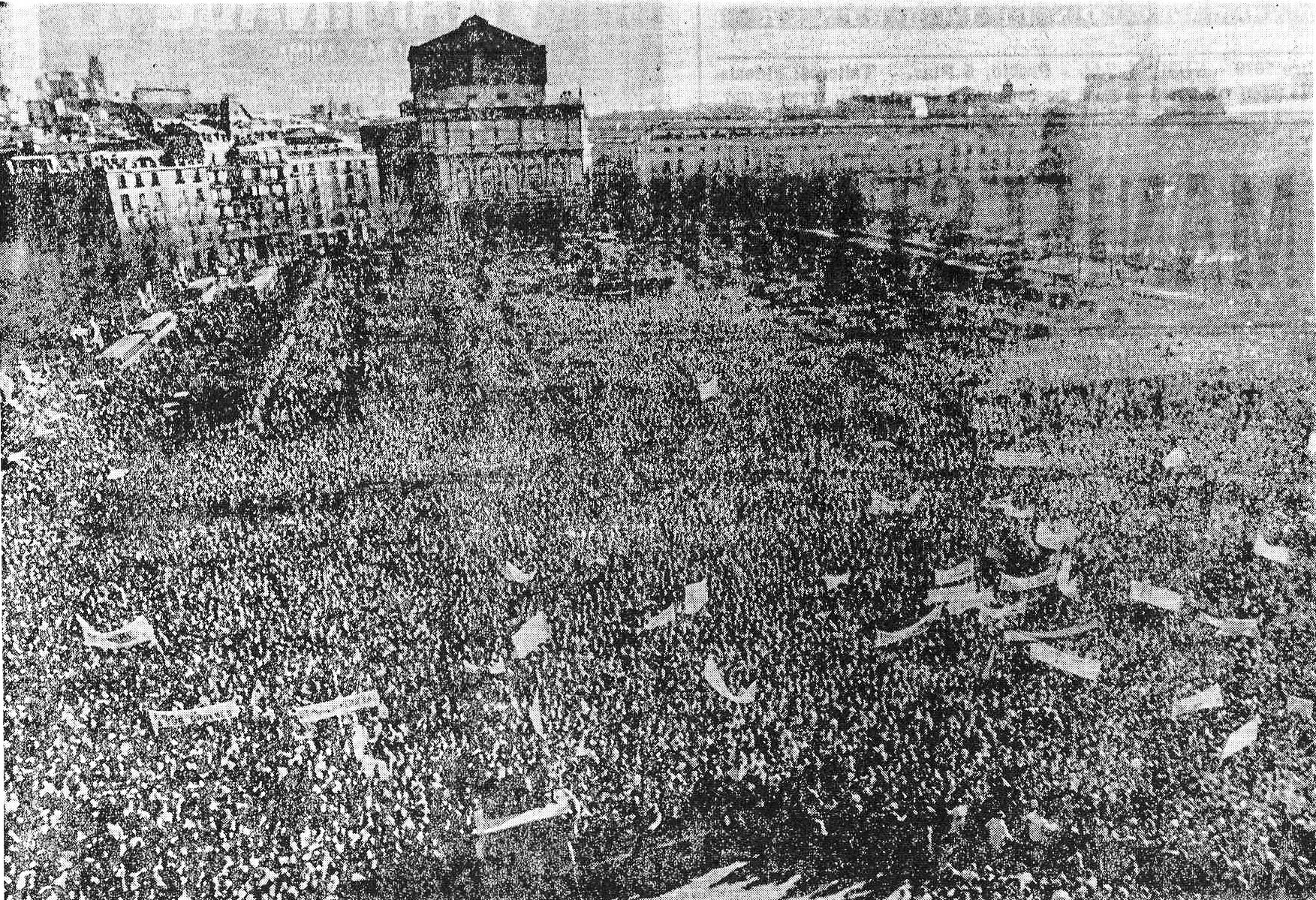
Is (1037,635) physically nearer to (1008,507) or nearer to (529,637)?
(1008,507)

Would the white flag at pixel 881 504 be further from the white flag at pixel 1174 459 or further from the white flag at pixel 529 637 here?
the white flag at pixel 529 637

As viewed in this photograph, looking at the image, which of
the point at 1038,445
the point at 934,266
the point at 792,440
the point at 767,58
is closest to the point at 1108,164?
the point at 934,266

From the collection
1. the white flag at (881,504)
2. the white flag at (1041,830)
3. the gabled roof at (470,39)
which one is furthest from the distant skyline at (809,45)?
the white flag at (1041,830)

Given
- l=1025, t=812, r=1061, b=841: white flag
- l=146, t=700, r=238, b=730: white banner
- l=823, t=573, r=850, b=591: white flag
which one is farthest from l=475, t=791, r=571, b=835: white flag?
l=1025, t=812, r=1061, b=841: white flag

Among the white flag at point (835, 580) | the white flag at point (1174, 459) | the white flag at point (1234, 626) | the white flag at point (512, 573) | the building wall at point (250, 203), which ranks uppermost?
A: the building wall at point (250, 203)

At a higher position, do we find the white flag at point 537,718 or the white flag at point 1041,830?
the white flag at point 537,718

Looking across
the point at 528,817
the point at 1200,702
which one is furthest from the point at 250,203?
the point at 1200,702

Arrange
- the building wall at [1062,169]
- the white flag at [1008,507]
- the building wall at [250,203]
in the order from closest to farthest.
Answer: the building wall at [250,203] < the building wall at [1062,169] < the white flag at [1008,507]
